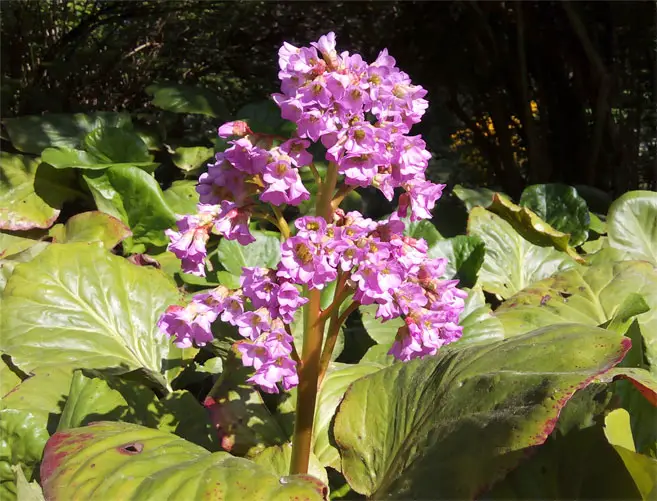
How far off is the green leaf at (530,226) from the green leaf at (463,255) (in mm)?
452

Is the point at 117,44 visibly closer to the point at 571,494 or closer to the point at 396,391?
the point at 396,391

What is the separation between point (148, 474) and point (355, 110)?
59 centimetres

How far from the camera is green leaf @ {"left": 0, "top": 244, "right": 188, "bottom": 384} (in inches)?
62.5

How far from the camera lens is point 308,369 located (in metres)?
1.14

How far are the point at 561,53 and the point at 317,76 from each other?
4.06 meters

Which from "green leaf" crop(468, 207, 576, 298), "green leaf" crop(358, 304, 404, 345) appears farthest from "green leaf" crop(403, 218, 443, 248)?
"green leaf" crop(358, 304, 404, 345)

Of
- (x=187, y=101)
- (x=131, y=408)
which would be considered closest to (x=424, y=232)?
(x=131, y=408)

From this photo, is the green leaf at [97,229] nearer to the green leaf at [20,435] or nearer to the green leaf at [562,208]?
the green leaf at [20,435]

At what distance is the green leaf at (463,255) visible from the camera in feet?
6.35

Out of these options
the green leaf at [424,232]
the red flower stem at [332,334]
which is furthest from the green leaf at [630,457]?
the green leaf at [424,232]

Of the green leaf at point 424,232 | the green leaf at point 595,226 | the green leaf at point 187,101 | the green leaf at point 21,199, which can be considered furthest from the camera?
the green leaf at point 187,101

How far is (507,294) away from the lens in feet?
7.08

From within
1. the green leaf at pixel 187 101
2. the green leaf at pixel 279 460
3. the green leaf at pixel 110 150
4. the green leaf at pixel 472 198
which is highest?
the green leaf at pixel 187 101

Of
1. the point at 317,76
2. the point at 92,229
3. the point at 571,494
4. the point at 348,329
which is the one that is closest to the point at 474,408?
the point at 571,494
